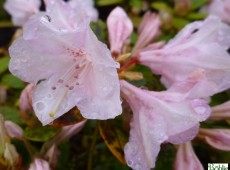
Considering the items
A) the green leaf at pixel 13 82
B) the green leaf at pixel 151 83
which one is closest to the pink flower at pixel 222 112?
the green leaf at pixel 151 83

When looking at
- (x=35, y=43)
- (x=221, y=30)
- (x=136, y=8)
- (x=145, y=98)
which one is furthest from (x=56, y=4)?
(x=136, y=8)

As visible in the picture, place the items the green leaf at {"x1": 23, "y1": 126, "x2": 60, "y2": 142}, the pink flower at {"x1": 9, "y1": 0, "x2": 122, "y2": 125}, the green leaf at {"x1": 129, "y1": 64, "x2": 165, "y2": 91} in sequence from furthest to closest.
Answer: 1. the green leaf at {"x1": 129, "y1": 64, "x2": 165, "y2": 91}
2. the green leaf at {"x1": 23, "y1": 126, "x2": 60, "y2": 142}
3. the pink flower at {"x1": 9, "y1": 0, "x2": 122, "y2": 125}

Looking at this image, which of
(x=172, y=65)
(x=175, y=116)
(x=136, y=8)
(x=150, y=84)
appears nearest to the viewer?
(x=175, y=116)

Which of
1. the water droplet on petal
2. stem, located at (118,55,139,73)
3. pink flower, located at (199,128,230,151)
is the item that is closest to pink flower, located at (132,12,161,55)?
stem, located at (118,55,139,73)

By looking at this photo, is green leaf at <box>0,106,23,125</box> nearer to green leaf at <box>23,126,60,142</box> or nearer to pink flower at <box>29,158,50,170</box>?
green leaf at <box>23,126,60,142</box>

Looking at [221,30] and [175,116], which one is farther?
[221,30]

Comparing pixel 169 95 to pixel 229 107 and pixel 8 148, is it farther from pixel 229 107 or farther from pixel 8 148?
pixel 8 148

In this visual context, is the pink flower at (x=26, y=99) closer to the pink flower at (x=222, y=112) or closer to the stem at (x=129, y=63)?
the stem at (x=129, y=63)
